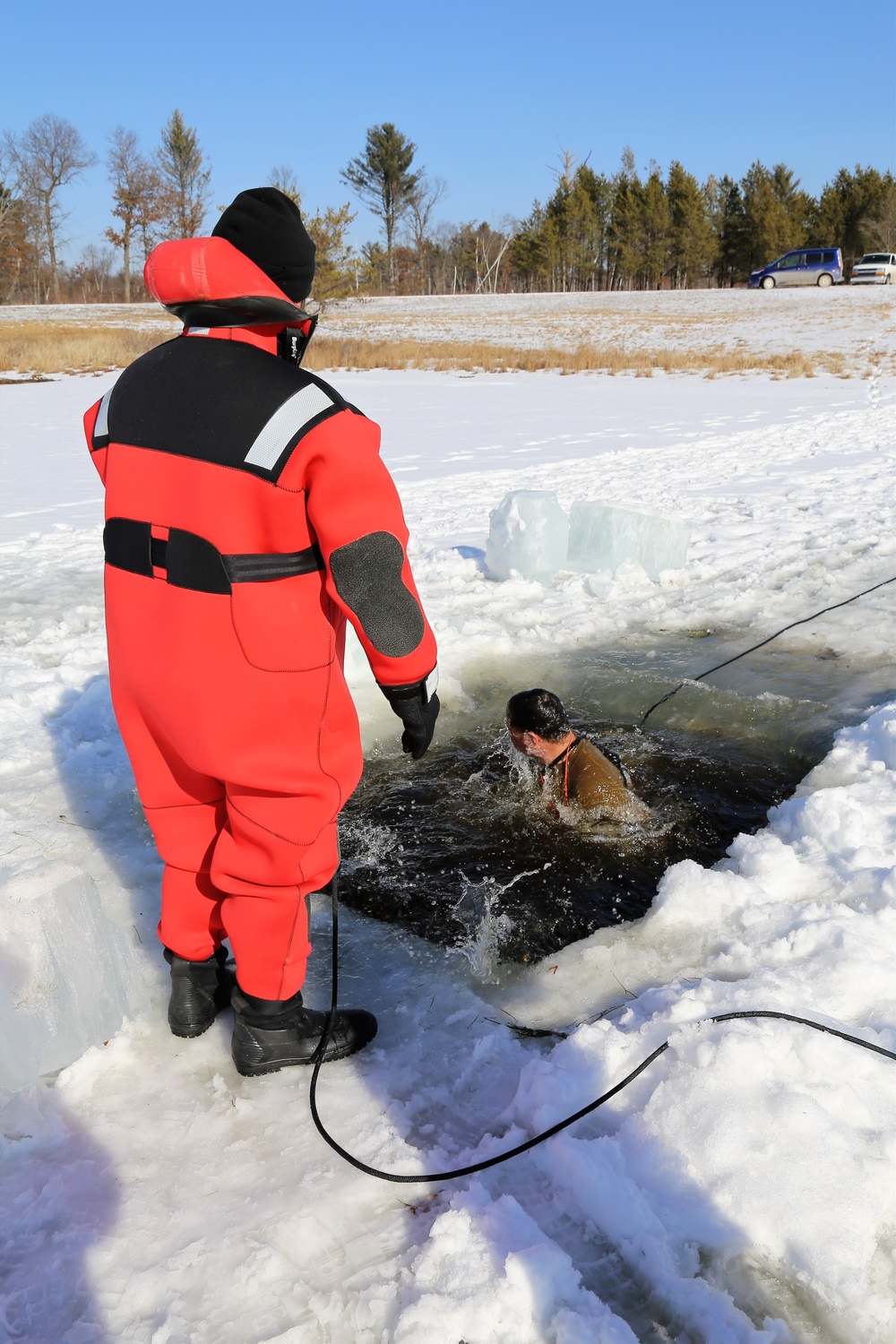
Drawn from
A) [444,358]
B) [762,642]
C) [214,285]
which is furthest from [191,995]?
[444,358]

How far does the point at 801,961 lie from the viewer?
232 centimetres

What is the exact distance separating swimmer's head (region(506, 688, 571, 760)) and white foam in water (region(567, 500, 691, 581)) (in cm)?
271

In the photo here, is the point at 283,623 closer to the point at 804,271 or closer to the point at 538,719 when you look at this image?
the point at 538,719

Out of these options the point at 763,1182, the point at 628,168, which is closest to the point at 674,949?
the point at 763,1182

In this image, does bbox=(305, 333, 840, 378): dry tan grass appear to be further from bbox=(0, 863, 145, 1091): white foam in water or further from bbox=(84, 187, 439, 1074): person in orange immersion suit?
bbox=(0, 863, 145, 1091): white foam in water

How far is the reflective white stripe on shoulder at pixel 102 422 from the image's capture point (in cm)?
188

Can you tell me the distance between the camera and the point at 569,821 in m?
3.53

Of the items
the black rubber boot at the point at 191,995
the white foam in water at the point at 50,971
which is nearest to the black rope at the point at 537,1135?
the black rubber boot at the point at 191,995

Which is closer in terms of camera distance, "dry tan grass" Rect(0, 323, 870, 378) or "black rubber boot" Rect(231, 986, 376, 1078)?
"black rubber boot" Rect(231, 986, 376, 1078)

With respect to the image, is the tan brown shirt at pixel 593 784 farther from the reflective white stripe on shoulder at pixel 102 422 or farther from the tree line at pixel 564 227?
the tree line at pixel 564 227

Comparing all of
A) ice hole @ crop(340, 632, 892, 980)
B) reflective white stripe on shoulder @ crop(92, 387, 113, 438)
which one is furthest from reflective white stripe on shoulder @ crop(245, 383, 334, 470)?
ice hole @ crop(340, 632, 892, 980)

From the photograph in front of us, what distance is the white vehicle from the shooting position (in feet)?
127

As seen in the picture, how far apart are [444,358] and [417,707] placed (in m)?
22.7

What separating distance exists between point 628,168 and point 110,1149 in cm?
6533
